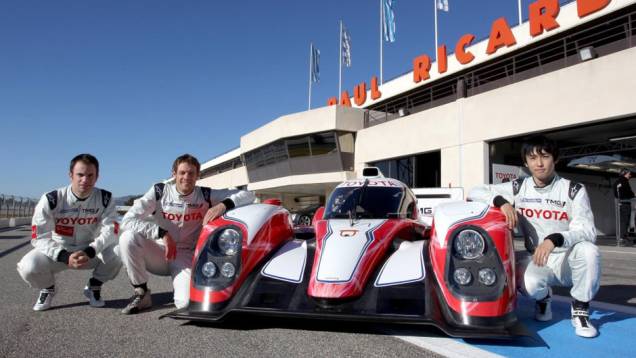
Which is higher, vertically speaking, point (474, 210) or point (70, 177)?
point (70, 177)

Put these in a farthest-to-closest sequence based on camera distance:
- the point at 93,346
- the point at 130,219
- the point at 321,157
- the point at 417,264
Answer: the point at 321,157 → the point at 130,219 → the point at 417,264 → the point at 93,346

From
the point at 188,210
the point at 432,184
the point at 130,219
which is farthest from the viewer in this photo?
the point at 432,184

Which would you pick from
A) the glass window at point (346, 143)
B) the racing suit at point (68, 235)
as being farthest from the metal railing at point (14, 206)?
the racing suit at point (68, 235)

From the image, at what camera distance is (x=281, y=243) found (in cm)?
388

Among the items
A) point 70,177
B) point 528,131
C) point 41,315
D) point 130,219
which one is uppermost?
point 528,131

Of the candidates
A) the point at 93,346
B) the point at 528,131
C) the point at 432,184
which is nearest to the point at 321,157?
the point at 432,184

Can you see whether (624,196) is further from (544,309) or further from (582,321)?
(582,321)

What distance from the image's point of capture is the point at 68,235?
13.4ft

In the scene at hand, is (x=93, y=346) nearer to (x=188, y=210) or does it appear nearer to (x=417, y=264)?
(x=188, y=210)

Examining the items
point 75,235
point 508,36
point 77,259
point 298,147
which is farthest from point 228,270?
point 298,147

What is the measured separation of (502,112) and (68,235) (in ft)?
48.4

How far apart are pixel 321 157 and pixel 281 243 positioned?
23.4 meters

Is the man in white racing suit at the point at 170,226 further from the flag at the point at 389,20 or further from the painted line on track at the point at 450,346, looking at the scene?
the flag at the point at 389,20

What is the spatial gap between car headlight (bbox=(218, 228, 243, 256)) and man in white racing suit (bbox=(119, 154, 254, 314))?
36cm
